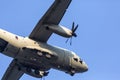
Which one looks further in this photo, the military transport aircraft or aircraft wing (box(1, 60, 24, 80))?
aircraft wing (box(1, 60, 24, 80))

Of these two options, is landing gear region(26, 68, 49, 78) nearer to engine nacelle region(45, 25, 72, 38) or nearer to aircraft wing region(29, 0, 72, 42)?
aircraft wing region(29, 0, 72, 42)

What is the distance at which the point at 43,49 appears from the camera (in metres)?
78.6

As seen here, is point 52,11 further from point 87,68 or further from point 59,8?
point 87,68

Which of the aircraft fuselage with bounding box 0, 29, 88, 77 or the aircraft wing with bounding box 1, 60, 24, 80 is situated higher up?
the aircraft fuselage with bounding box 0, 29, 88, 77

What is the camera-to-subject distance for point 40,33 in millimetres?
79750

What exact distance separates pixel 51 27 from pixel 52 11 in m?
1.93

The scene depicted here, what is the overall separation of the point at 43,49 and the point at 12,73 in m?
8.79

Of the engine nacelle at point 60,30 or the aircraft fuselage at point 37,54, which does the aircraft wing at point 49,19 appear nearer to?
the engine nacelle at point 60,30

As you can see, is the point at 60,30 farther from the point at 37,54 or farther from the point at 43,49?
the point at 37,54

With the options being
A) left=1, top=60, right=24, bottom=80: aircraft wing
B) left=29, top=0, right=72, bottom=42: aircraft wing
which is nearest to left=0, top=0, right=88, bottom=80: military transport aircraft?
left=29, top=0, right=72, bottom=42: aircraft wing

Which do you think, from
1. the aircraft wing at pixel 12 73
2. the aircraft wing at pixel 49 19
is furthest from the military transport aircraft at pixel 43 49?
the aircraft wing at pixel 12 73

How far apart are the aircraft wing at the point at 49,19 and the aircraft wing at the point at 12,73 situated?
6.01 m

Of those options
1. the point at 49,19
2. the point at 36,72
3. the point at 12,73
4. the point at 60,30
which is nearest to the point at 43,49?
the point at 60,30

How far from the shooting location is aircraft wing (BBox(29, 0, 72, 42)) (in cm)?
7806
